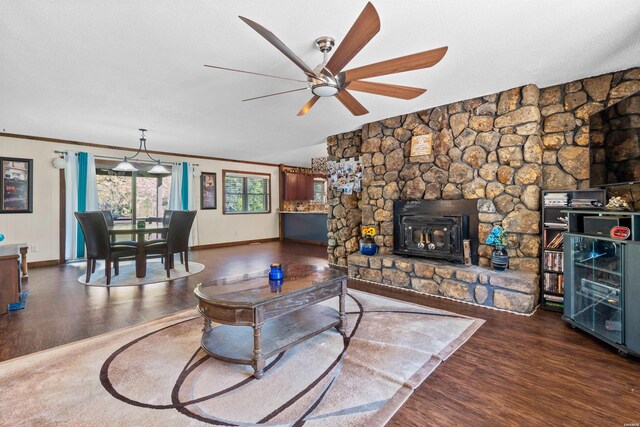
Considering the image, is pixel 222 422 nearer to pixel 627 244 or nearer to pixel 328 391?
pixel 328 391

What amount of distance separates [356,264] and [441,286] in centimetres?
126

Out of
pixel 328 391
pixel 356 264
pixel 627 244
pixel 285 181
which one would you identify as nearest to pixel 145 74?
pixel 328 391

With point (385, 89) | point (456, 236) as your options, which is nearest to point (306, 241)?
point (456, 236)

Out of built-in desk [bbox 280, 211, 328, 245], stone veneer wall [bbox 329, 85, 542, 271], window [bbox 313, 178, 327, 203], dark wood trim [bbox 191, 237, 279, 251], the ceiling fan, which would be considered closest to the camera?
the ceiling fan

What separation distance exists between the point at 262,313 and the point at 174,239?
10.7 feet

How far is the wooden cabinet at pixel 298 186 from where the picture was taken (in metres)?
9.05

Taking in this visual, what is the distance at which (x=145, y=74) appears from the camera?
281 cm

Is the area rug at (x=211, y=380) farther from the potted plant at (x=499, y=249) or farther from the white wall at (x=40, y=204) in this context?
the white wall at (x=40, y=204)

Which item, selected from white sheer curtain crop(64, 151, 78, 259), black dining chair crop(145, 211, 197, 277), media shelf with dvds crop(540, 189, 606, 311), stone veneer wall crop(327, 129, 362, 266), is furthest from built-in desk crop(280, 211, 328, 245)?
media shelf with dvds crop(540, 189, 606, 311)

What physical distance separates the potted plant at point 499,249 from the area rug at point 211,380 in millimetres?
948

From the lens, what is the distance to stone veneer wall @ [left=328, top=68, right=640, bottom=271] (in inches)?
122

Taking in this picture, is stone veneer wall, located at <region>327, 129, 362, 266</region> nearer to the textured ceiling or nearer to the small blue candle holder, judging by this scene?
the textured ceiling

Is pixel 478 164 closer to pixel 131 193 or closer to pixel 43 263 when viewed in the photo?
pixel 131 193

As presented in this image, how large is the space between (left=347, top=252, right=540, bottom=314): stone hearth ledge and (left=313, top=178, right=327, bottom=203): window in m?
5.51
